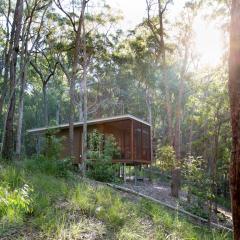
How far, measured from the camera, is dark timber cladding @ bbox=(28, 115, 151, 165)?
19.6 m

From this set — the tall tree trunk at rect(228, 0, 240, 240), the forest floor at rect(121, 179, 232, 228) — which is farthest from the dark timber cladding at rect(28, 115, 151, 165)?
the tall tree trunk at rect(228, 0, 240, 240)

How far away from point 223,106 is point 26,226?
9.71 m

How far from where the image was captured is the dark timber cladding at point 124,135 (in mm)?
19594

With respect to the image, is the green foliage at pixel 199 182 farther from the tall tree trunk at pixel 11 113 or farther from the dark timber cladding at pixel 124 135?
the dark timber cladding at pixel 124 135

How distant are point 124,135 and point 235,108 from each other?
58.3 feet

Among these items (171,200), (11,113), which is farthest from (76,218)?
(171,200)

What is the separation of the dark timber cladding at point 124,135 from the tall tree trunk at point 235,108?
15314 mm

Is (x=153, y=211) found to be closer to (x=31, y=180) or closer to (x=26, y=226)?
(x=31, y=180)

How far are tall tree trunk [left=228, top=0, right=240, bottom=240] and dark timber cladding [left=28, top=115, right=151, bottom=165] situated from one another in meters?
15.3

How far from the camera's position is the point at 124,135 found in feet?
70.1

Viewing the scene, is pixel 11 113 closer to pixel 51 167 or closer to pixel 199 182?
pixel 51 167

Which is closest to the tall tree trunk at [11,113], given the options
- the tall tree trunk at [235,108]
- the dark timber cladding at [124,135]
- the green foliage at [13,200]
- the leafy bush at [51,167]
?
the leafy bush at [51,167]

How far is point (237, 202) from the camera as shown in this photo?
11.6 feet

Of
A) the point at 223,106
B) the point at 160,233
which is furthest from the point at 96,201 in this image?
the point at 223,106
